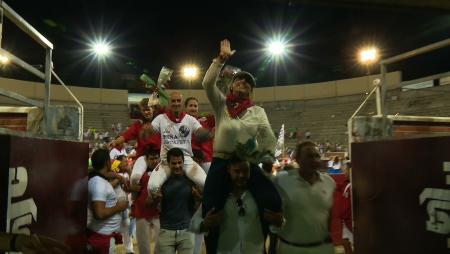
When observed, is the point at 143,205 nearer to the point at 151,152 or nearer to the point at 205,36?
the point at 151,152

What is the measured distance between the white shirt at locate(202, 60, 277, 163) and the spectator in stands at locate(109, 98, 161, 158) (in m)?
2.19

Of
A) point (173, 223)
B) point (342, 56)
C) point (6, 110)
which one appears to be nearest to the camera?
point (173, 223)

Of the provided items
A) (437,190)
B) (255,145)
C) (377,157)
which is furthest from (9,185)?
(377,157)

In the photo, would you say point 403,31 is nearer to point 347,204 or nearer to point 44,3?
point 44,3

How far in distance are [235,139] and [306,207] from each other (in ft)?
2.60

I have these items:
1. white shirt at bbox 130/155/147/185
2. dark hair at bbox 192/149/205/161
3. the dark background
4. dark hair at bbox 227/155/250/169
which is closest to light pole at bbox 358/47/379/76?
the dark background

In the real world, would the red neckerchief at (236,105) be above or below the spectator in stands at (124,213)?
above

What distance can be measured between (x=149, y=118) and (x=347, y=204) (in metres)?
2.89

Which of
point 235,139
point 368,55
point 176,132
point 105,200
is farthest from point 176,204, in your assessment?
point 368,55

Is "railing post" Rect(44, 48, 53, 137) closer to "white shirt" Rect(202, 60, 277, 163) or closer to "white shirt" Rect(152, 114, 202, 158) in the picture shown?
"white shirt" Rect(152, 114, 202, 158)

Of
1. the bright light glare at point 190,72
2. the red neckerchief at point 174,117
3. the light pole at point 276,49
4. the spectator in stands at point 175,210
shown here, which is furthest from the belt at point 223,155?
the light pole at point 276,49

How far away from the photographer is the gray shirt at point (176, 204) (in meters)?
4.55

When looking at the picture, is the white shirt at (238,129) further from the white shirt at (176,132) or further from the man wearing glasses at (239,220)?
the white shirt at (176,132)

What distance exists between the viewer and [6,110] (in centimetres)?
509
